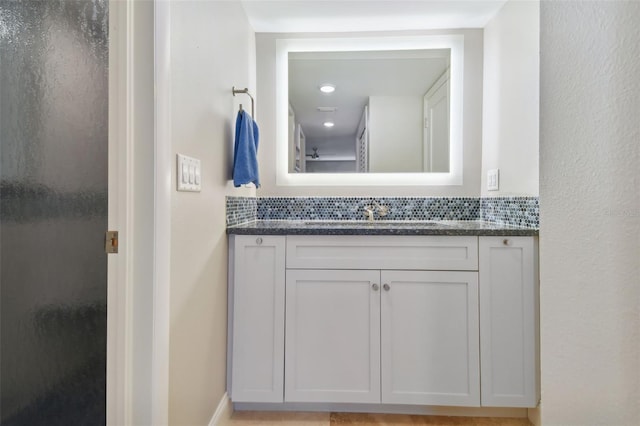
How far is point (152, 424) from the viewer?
0.88 metres

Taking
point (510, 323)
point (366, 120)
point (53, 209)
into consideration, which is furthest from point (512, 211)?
point (53, 209)

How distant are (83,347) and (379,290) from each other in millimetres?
1094

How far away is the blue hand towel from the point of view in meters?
1.43

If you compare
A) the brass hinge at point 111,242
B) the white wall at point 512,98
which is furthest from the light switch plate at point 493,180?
the brass hinge at point 111,242

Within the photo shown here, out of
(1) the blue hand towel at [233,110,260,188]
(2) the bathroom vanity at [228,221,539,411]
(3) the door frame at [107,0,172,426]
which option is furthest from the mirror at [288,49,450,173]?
(3) the door frame at [107,0,172,426]

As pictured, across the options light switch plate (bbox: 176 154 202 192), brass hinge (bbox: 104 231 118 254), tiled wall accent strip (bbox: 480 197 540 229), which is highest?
light switch plate (bbox: 176 154 202 192)

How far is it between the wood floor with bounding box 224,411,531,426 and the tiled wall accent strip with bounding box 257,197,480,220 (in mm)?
1045

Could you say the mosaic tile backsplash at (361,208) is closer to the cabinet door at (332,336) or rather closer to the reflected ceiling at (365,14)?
the cabinet door at (332,336)

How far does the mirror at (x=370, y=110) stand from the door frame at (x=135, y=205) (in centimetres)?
117

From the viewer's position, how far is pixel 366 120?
2031 millimetres

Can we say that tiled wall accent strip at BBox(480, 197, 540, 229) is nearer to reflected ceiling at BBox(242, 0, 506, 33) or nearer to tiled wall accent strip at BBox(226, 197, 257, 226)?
reflected ceiling at BBox(242, 0, 506, 33)

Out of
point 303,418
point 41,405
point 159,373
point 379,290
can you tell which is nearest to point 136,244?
point 159,373

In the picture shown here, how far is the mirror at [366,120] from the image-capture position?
6.38 ft

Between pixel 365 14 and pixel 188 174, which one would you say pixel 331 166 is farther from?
pixel 188 174
